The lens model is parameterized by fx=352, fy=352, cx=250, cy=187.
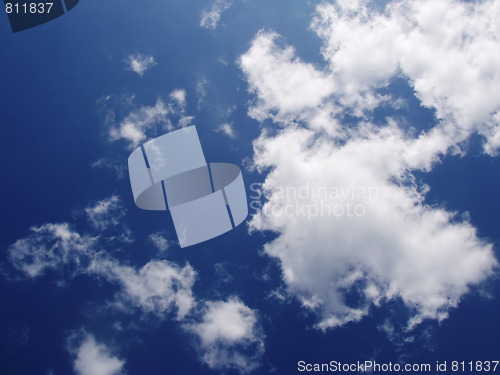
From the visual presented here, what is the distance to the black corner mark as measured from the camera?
141 ft

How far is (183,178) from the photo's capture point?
145 feet

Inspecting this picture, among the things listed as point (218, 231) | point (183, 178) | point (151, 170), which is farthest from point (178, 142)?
point (218, 231)

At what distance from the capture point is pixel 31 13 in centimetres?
4441

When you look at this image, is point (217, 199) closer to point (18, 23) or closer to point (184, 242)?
point (184, 242)

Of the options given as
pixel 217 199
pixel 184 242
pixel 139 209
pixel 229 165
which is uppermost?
pixel 229 165

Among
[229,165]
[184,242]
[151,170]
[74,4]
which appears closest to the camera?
[151,170]

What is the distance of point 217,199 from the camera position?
127 feet

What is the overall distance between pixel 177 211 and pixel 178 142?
7544 millimetres

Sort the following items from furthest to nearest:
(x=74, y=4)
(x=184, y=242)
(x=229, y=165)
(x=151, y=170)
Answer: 1. (x=74, y=4)
2. (x=229, y=165)
3. (x=184, y=242)
4. (x=151, y=170)

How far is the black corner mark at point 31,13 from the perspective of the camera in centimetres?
4284

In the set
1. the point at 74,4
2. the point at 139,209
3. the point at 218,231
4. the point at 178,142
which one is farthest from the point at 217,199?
the point at 74,4

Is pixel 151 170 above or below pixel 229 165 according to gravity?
below

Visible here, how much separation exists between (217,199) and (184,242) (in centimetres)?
657

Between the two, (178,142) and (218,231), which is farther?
(218,231)
